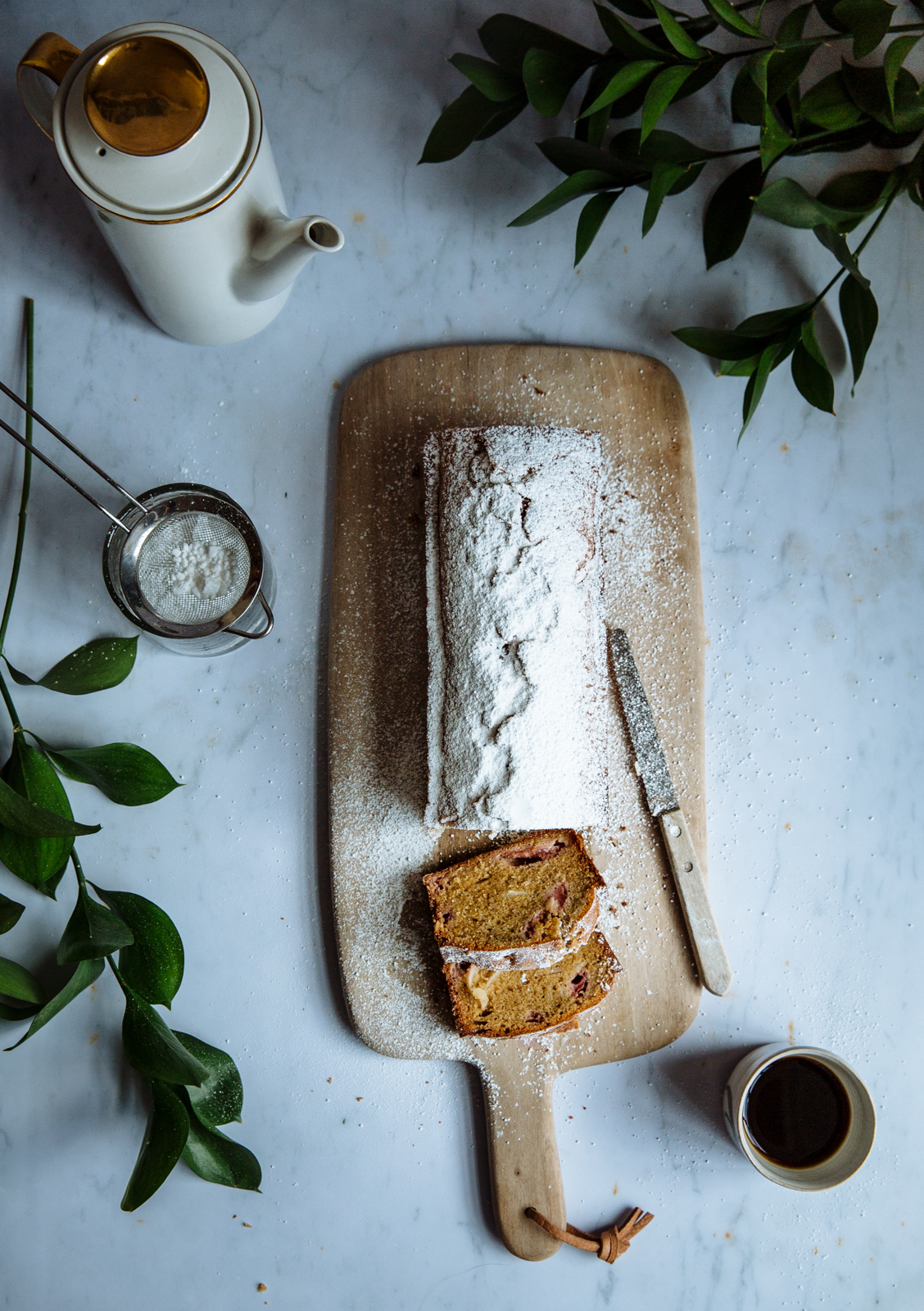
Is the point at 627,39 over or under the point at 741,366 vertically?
over

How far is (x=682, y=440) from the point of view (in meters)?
1.46

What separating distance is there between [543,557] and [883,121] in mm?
863

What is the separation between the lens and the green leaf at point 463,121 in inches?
53.5

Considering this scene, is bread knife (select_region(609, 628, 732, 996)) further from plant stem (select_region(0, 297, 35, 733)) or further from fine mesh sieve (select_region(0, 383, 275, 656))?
plant stem (select_region(0, 297, 35, 733))

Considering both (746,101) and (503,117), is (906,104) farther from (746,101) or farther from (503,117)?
(503,117)

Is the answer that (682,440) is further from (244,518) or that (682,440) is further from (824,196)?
(244,518)

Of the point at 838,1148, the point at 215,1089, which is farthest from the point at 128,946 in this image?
the point at 838,1148

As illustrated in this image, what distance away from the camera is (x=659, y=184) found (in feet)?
A: 4.25

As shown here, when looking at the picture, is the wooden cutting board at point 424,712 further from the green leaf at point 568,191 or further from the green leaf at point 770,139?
the green leaf at point 770,139

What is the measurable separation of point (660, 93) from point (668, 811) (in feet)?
3.55

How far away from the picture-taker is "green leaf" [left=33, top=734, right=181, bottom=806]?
1322mm

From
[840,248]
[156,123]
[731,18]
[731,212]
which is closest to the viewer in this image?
[156,123]

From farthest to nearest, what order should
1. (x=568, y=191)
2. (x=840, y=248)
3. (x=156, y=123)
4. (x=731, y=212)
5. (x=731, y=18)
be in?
1. (x=731, y=212)
2. (x=568, y=191)
3. (x=840, y=248)
4. (x=731, y=18)
5. (x=156, y=123)

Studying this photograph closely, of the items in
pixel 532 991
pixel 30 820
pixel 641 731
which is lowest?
pixel 532 991
